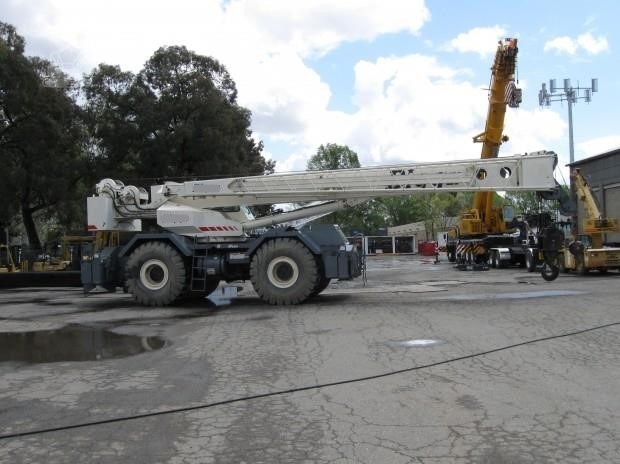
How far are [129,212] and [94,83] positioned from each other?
59.6 ft

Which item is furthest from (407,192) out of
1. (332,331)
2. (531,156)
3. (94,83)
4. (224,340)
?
(94,83)

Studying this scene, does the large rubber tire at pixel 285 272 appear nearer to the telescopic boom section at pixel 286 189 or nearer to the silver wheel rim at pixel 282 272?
the silver wheel rim at pixel 282 272

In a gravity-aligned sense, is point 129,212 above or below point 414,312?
above

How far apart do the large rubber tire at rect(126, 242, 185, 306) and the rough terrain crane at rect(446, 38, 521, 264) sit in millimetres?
16488

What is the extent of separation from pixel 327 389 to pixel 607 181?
87.9ft

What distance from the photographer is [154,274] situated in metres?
14.2

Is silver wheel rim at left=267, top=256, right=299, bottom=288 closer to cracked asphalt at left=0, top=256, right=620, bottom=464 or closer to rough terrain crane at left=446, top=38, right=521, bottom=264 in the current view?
cracked asphalt at left=0, top=256, right=620, bottom=464

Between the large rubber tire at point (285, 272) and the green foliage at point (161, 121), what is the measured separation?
17325 mm

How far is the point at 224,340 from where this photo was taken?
9055mm

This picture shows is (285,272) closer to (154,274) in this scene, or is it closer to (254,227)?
(254,227)

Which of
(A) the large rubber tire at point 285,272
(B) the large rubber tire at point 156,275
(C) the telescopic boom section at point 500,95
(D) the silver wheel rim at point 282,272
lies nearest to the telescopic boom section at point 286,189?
(B) the large rubber tire at point 156,275

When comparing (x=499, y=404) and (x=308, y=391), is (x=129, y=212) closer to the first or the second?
(x=308, y=391)

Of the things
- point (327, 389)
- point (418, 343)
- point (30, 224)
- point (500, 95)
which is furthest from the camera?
point (30, 224)

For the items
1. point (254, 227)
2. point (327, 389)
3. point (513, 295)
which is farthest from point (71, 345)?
point (513, 295)
